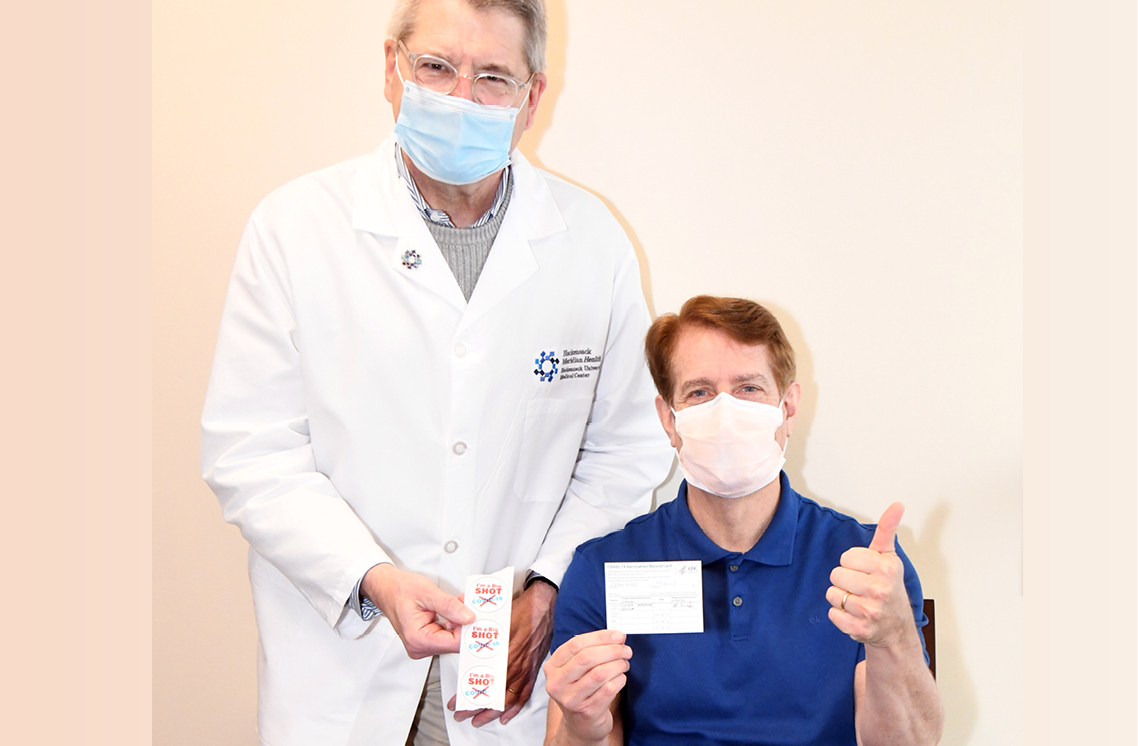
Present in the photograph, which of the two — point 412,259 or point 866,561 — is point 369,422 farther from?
point 866,561

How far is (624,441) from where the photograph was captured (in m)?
1.76

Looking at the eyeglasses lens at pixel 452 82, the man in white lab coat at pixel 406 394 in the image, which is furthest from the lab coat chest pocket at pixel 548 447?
the eyeglasses lens at pixel 452 82

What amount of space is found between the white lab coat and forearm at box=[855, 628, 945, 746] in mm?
554

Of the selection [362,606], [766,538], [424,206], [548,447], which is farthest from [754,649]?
[424,206]

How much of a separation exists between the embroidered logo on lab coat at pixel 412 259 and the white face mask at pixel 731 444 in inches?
21.2

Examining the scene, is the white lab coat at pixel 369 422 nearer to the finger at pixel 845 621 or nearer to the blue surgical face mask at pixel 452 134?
the blue surgical face mask at pixel 452 134

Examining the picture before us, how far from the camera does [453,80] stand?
58.3 inches

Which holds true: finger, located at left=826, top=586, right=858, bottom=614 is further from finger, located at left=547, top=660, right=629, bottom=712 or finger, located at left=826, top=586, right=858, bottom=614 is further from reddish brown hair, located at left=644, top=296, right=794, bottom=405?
reddish brown hair, located at left=644, top=296, right=794, bottom=405

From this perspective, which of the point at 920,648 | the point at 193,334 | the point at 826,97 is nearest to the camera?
the point at 920,648

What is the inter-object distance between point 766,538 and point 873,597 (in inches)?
12.1

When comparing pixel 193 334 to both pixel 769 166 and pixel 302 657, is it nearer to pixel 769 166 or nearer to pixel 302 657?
pixel 302 657

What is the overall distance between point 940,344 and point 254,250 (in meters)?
1.41

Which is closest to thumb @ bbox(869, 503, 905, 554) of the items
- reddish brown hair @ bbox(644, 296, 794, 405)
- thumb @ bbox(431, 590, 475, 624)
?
reddish brown hair @ bbox(644, 296, 794, 405)

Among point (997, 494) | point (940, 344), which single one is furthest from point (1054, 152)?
point (997, 494)
